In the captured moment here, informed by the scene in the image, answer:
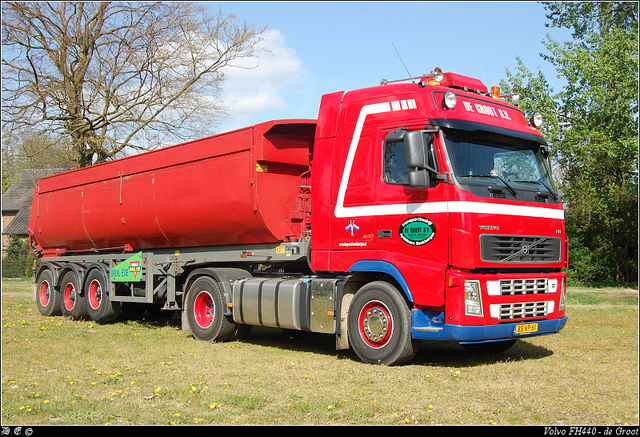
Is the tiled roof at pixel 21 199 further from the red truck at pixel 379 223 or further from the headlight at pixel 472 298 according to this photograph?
the headlight at pixel 472 298

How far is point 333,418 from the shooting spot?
5.81 metres

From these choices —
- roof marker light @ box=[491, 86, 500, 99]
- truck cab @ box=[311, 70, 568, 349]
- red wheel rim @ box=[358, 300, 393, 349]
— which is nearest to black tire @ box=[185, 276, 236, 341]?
truck cab @ box=[311, 70, 568, 349]

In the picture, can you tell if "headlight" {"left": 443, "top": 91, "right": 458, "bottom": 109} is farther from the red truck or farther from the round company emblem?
the round company emblem

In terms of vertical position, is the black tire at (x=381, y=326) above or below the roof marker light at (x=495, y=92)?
below

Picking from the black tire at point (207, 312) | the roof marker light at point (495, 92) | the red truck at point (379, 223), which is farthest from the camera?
the black tire at point (207, 312)

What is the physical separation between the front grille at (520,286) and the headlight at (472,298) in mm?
178

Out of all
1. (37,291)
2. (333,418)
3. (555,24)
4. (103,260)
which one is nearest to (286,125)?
(333,418)

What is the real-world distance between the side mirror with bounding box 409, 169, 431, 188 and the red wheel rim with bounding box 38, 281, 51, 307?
42.0 ft

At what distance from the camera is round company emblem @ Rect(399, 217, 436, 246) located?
8.26m

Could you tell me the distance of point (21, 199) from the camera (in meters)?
54.2

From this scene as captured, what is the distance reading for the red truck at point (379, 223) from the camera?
8117mm

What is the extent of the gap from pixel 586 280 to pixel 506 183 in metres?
22.5

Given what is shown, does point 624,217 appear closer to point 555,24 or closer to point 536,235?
point 555,24

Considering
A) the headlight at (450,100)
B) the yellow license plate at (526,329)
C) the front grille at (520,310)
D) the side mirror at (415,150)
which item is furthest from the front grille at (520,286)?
the headlight at (450,100)
